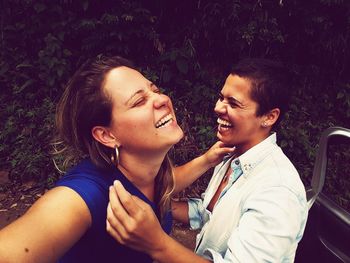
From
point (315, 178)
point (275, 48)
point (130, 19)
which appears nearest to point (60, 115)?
point (315, 178)

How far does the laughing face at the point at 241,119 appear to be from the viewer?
2330mm

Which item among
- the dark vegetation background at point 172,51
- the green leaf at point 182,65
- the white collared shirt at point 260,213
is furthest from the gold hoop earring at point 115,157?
the green leaf at point 182,65

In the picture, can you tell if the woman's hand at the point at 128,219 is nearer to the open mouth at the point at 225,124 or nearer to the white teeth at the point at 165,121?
the white teeth at the point at 165,121

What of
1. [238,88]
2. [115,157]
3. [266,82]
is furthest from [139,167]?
[266,82]

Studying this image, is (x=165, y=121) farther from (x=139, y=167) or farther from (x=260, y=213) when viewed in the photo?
(x=260, y=213)

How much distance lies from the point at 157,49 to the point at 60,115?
4.30 m

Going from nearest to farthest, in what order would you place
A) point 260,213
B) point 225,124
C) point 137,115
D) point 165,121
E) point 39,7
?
point 260,213, point 137,115, point 165,121, point 225,124, point 39,7

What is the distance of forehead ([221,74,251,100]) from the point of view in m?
2.35

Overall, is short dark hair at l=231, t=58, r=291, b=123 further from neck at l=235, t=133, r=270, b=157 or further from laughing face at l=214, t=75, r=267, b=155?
neck at l=235, t=133, r=270, b=157

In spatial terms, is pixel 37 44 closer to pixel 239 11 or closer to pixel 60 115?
pixel 239 11

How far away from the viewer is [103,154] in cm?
182

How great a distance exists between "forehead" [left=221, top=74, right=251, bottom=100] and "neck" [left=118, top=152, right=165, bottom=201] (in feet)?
2.70

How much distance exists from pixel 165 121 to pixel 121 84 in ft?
1.12

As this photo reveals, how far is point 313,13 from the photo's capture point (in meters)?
5.64
